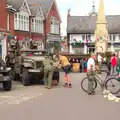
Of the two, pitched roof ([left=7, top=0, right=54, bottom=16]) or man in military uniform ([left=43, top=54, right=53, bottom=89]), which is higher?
pitched roof ([left=7, top=0, right=54, bottom=16])

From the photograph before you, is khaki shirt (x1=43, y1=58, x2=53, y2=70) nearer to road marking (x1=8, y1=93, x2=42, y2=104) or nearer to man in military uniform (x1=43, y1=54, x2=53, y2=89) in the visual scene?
man in military uniform (x1=43, y1=54, x2=53, y2=89)

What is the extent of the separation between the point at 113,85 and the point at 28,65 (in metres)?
5.11

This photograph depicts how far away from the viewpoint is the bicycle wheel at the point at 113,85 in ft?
47.9

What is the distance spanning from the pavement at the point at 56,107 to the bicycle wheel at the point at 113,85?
49 cm

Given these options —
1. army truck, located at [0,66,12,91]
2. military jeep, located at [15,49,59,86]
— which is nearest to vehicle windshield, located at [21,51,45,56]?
military jeep, located at [15,49,59,86]

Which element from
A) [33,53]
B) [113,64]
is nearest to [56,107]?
[33,53]

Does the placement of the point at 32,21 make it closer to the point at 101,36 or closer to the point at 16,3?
the point at 16,3

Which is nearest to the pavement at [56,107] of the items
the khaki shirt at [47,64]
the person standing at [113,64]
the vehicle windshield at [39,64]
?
the khaki shirt at [47,64]

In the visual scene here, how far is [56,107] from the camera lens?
10953mm

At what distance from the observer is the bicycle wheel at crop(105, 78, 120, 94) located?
575 inches

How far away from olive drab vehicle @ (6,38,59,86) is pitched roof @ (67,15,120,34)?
51.3m

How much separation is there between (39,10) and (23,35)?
22.9 feet

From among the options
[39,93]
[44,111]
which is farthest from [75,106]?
[39,93]

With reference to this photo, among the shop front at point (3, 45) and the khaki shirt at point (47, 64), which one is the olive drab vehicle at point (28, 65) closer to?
the khaki shirt at point (47, 64)
